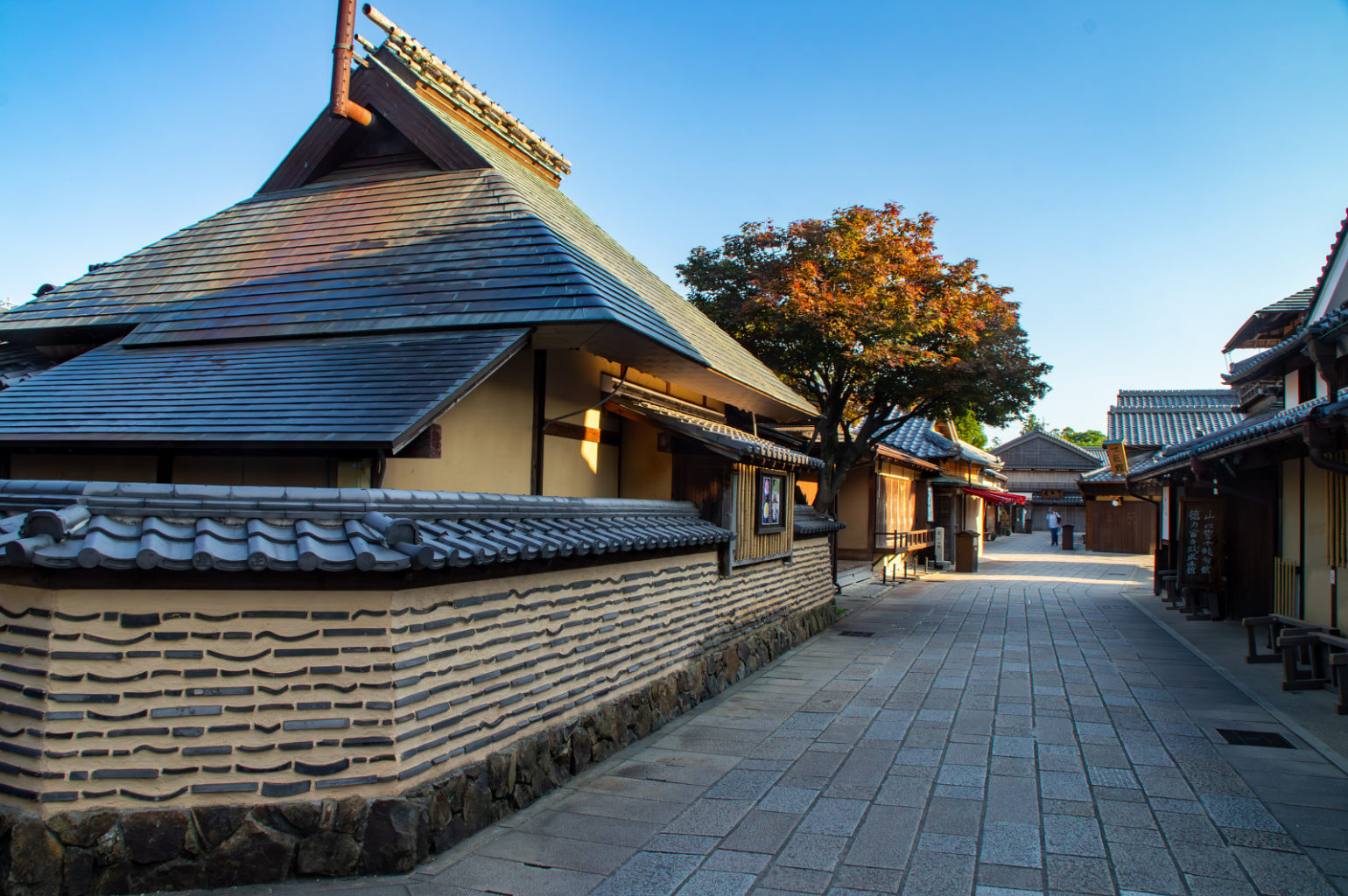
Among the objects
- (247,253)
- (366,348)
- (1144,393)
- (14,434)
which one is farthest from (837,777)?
(1144,393)

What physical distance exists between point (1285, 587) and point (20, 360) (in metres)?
18.5

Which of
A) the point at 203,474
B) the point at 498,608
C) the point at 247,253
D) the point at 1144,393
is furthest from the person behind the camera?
the point at 1144,393

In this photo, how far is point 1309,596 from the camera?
11.7 m

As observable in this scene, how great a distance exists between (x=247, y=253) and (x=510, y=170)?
4040mm

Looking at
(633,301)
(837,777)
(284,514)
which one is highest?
(633,301)

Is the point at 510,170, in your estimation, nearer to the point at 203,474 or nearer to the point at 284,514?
the point at 203,474

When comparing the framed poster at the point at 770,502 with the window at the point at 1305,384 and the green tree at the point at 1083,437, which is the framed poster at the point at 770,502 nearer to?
the window at the point at 1305,384

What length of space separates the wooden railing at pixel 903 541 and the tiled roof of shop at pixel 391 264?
515 inches

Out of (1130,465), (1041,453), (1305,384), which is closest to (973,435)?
(1041,453)

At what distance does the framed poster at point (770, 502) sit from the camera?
11906mm

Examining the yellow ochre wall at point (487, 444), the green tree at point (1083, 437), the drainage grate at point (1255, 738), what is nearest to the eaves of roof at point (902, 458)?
the drainage grate at point (1255, 738)

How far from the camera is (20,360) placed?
456 inches

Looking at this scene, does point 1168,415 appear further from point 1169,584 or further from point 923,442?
point 1169,584

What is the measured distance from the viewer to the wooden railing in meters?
25.5
